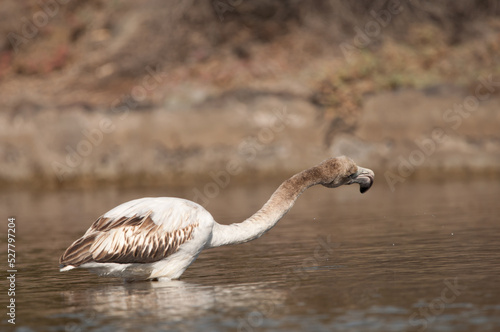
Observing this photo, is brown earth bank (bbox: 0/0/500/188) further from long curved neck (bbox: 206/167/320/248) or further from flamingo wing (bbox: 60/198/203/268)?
flamingo wing (bbox: 60/198/203/268)

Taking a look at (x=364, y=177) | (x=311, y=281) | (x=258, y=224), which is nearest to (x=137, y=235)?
(x=258, y=224)

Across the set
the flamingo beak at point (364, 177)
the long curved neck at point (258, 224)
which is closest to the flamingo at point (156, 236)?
the long curved neck at point (258, 224)

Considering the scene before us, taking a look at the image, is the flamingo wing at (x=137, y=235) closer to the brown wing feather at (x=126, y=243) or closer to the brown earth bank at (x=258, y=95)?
the brown wing feather at (x=126, y=243)

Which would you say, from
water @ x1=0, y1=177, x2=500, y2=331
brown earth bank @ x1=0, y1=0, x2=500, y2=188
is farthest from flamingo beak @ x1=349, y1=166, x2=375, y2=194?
brown earth bank @ x1=0, y1=0, x2=500, y2=188

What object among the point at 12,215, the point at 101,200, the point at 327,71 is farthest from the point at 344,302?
the point at 327,71

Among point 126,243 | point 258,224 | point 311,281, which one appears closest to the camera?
point 311,281

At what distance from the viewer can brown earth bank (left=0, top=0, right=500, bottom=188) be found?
23.7 m

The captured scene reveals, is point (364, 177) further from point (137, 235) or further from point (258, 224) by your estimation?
point (137, 235)

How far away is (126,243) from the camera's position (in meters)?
10.1

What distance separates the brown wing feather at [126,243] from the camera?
998cm

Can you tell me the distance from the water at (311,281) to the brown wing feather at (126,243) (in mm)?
355

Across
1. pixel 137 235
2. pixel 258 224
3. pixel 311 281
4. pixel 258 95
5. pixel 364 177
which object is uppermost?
pixel 258 95

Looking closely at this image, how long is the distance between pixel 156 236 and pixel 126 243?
348 millimetres

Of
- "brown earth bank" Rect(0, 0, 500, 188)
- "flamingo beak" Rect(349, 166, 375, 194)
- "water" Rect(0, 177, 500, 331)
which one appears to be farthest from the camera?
"brown earth bank" Rect(0, 0, 500, 188)
